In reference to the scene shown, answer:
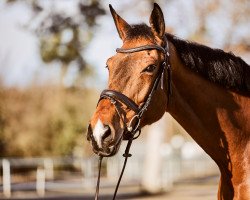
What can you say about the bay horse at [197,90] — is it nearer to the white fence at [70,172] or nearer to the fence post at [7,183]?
the white fence at [70,172]

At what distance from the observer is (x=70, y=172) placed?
917 inches

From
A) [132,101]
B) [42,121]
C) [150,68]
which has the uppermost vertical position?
[42,121]

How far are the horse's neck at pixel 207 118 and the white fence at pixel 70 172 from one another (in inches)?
469

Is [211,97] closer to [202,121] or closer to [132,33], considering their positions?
[202,121]

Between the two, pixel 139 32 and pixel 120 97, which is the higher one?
pixel 139 32

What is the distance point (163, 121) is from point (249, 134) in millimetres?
16802

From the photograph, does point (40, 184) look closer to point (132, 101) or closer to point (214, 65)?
point (214, 65)

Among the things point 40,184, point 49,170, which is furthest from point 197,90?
point 49,170

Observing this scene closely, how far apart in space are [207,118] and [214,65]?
0.42 meters

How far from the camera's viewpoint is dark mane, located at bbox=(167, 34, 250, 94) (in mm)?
4023

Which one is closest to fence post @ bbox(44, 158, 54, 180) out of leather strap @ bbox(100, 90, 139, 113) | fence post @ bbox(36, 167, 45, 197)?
fence post @ bbox(36, 167, 45, 197)

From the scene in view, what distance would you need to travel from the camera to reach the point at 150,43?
150 inches

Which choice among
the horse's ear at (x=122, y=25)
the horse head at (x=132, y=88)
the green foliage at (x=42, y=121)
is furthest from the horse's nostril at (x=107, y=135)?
the green foliage at (x=42, y=121)

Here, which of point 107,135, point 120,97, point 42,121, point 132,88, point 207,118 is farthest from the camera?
point 42,121
